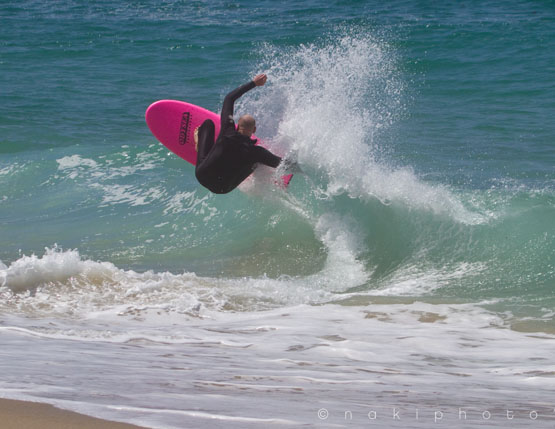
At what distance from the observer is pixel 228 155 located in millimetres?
6715

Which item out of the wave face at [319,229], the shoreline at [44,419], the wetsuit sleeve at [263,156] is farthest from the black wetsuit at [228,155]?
the shoreline at [44,419]

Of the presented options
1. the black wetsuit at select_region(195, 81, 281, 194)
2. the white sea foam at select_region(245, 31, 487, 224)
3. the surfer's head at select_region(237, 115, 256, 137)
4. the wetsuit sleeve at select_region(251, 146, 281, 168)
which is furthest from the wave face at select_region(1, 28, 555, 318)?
the surfer's head at select_region(237, 115, 256, 137)

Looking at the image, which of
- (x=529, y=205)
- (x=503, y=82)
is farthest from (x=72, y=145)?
(x=503, y=82)

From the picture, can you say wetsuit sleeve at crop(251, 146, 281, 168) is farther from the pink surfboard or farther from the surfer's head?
the pink surfboard

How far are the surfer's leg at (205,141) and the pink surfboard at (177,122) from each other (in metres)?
1.03

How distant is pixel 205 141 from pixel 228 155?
0.46m

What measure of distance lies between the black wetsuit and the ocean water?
0.90 metres

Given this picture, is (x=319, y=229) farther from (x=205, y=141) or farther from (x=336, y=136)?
(x=205, y=141)

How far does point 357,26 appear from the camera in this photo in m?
20.6

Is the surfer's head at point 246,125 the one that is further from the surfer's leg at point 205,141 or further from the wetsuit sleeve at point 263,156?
the surfer's leg at point 205,141

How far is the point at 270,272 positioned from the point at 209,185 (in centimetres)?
114

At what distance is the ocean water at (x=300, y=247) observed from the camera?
313cm

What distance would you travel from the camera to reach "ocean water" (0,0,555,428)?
313 centimetres

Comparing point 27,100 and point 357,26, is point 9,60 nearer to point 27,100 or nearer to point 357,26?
point 27,100
